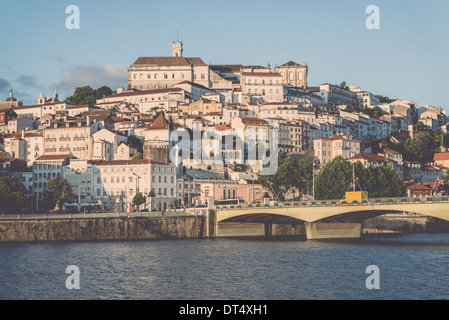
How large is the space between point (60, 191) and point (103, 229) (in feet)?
76.6

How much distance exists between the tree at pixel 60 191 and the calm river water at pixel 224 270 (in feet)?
86.8

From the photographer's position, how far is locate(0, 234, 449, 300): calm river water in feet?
147

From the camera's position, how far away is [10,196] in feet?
303

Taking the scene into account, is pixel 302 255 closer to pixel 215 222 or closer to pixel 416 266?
pixel 416 266

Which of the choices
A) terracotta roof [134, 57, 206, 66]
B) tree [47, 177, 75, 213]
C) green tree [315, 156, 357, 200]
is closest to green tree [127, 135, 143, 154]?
Answer: tree [47, 177, 75, 213]

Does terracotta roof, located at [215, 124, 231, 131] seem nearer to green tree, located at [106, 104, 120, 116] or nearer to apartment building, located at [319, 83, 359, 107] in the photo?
green tree, located at [106, 104, 120, 116]

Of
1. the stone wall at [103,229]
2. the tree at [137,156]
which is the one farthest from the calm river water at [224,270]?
the tree at [137,156]

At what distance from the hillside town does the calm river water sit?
2382cm

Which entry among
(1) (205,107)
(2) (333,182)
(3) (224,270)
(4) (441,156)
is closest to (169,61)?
(1) (205,107)
